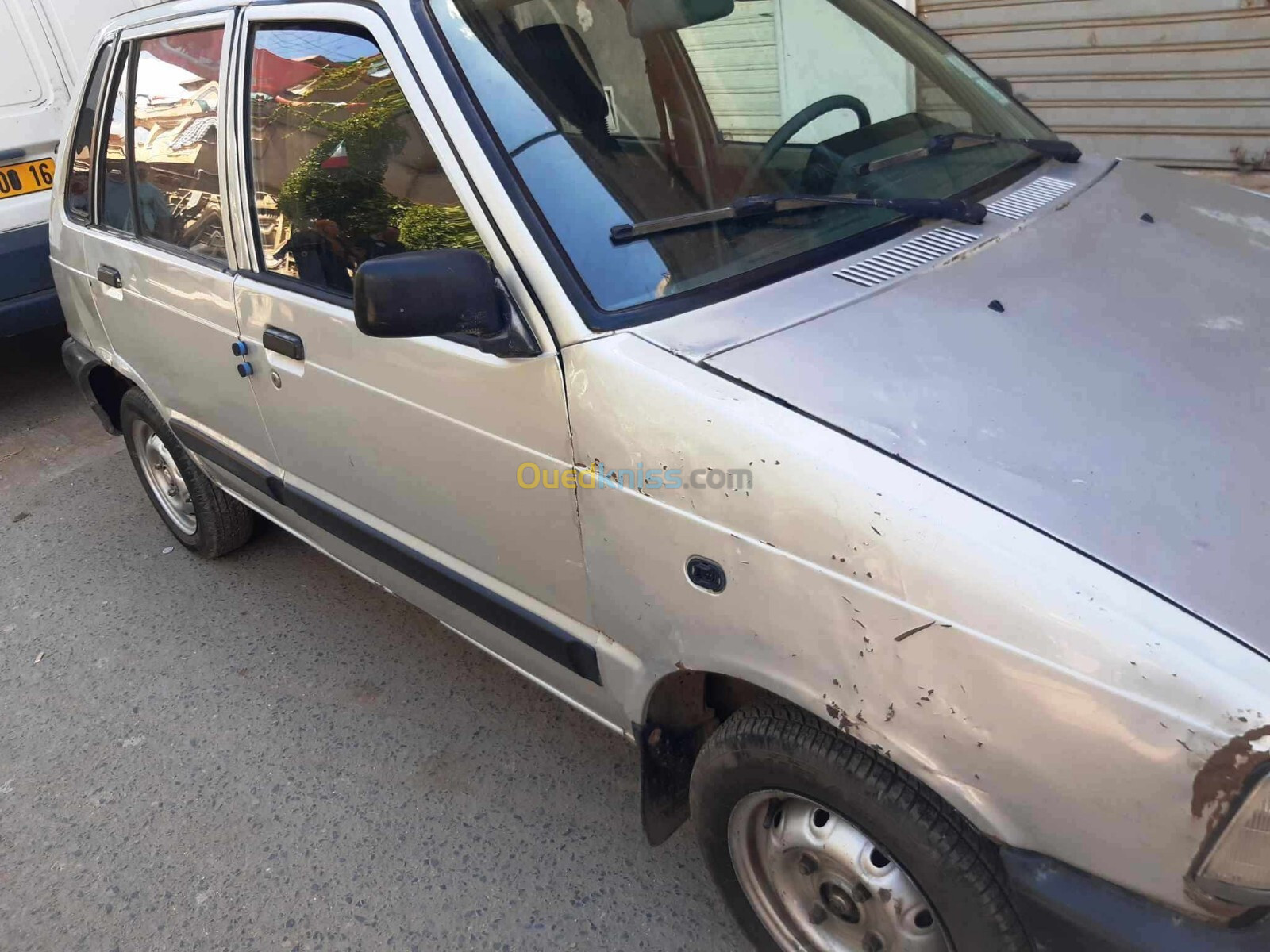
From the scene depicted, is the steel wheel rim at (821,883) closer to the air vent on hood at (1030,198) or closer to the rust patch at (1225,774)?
the rust patch at (1225,774)

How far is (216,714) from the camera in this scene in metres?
2.94

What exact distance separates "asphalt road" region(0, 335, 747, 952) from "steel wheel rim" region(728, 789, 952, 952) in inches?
11.4

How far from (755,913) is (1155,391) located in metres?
1.24

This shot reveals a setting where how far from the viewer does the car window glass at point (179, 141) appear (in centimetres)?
256

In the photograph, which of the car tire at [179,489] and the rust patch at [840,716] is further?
the car tire at [179,489]

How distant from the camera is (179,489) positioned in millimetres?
3740

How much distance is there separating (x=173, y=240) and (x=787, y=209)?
1.92m

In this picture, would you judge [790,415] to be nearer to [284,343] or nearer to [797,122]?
[797,122]

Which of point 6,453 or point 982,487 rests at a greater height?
point 982,487

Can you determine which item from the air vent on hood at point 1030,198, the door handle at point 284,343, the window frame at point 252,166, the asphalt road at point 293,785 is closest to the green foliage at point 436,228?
the window frame at point 252,166

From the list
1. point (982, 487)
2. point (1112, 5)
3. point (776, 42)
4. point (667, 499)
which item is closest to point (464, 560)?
point (667, 499)

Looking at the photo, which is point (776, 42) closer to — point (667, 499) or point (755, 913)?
point (667, 499)

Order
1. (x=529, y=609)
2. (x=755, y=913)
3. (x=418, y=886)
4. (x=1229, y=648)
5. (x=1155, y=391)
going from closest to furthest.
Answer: (x=1229, y=648), (x=1155, y=391), (x=755, y=913), (x=529, y=609), (x=418, y=886)

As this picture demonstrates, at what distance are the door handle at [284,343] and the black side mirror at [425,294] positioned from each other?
2.24ft
